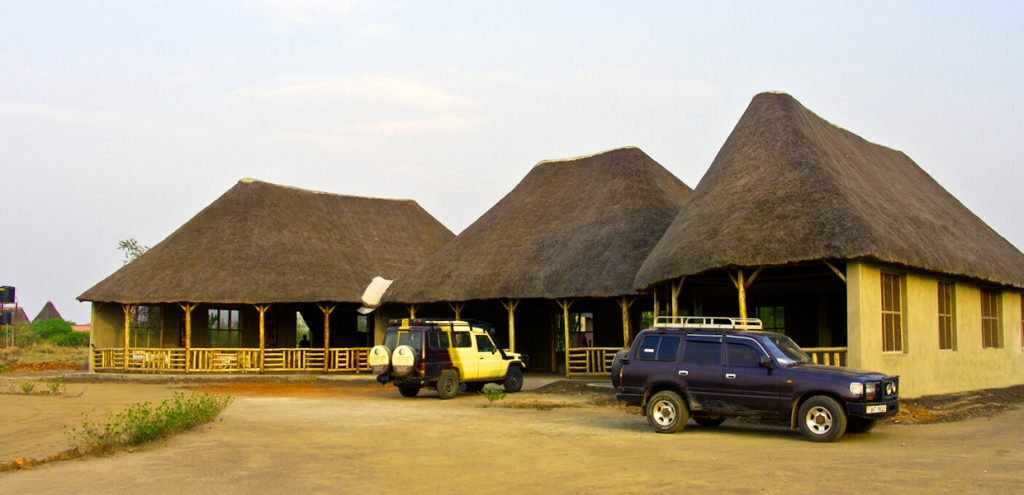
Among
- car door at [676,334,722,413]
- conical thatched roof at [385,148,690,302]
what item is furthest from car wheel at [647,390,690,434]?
conical thatched roof at [385,148,690,302]

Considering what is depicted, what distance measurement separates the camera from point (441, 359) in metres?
22.2

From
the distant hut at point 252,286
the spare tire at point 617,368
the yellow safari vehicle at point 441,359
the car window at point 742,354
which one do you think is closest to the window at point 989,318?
the yellow safari vehicle at point 441,359

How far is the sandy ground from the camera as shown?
977 cm

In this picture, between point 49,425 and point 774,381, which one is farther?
point 49,425

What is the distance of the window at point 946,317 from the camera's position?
22125 millimetres

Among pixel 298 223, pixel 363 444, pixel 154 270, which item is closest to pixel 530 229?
pixel 298 223

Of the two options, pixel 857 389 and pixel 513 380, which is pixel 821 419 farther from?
pixel 513 380

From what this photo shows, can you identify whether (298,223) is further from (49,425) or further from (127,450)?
(127,450)

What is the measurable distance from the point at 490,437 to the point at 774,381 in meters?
4.26

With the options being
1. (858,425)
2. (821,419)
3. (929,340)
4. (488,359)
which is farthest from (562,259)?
(821,419)

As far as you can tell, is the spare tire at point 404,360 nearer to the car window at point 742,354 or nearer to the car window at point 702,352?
the car window at point 702,352

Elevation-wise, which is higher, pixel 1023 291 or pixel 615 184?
pixel 615 184

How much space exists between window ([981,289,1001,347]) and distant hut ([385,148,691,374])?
29.2 ft

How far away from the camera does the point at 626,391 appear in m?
15.0
